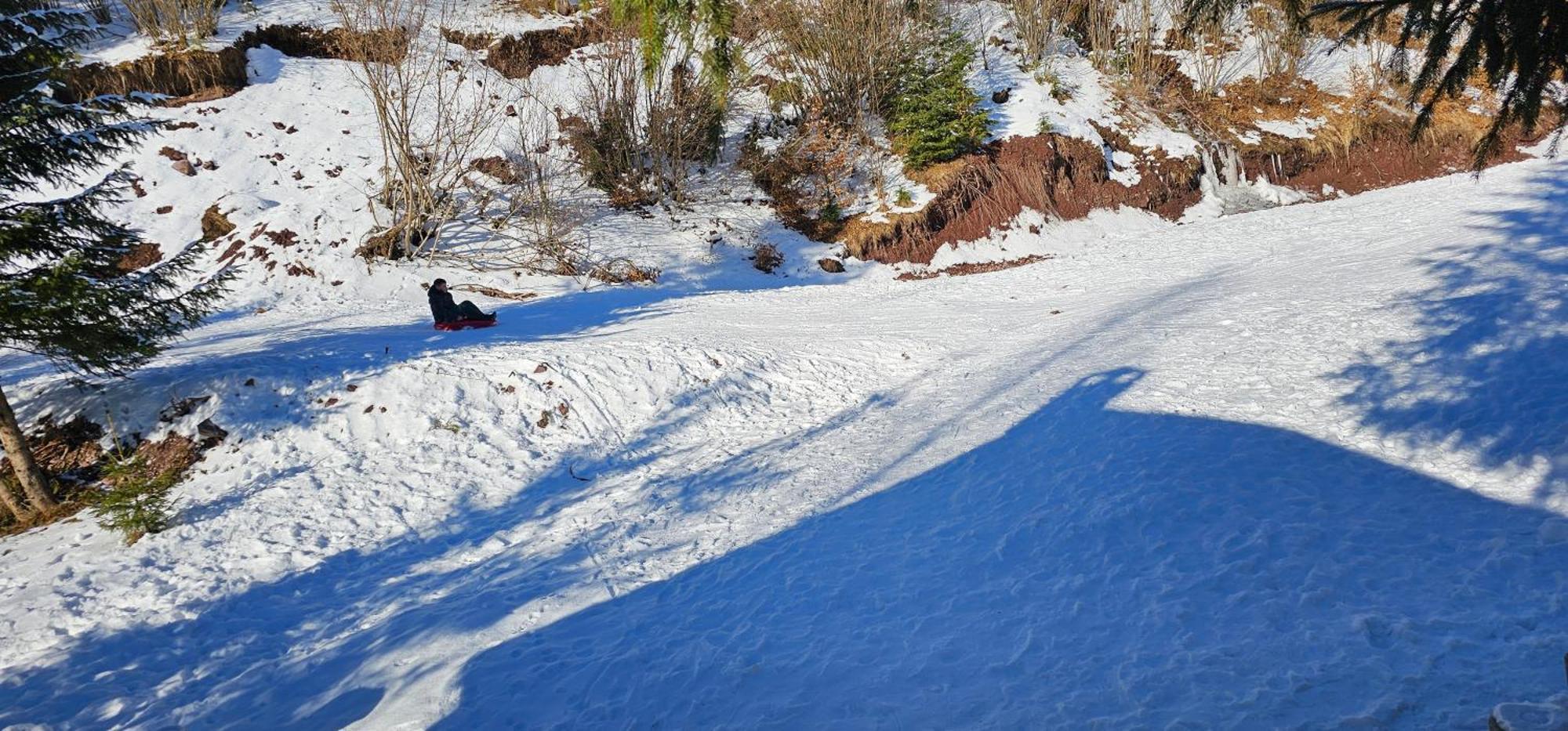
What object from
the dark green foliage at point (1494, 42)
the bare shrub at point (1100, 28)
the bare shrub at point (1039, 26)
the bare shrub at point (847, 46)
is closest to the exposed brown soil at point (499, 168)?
the bare shrub at point (847, 46)

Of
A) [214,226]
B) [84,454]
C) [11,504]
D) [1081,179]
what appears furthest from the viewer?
[1081,179]

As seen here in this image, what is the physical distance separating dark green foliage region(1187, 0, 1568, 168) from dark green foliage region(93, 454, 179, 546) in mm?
10326

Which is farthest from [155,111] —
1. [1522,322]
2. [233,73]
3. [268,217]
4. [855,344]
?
[1522,322]

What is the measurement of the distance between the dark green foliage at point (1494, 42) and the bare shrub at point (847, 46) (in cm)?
2028

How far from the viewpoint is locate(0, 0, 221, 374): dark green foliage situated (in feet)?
21.2

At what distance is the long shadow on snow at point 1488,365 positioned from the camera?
643cm

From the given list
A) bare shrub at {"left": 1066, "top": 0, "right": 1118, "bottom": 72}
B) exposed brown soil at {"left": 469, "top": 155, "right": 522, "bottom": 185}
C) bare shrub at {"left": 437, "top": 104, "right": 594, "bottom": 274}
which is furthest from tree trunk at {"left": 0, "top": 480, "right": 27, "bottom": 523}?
bare shrub at {"left": 1066, "top": 0, "right": 1118, "bottom": 72}

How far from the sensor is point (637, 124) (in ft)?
71.7

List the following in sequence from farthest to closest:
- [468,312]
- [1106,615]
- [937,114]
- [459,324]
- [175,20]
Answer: [937,114] < [175,20] < [468,312] < [459,324] < [1106,615]

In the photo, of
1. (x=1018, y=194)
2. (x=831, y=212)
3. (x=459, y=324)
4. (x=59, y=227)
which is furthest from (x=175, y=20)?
(x=1018, y=194)

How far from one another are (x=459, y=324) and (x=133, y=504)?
5647mm

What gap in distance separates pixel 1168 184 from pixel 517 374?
2090 cm

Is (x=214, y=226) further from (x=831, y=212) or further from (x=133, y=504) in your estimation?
(x=831, y=212)

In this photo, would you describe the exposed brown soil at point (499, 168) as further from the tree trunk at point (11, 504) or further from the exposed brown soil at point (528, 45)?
the tree trunk at point (11, 504)
